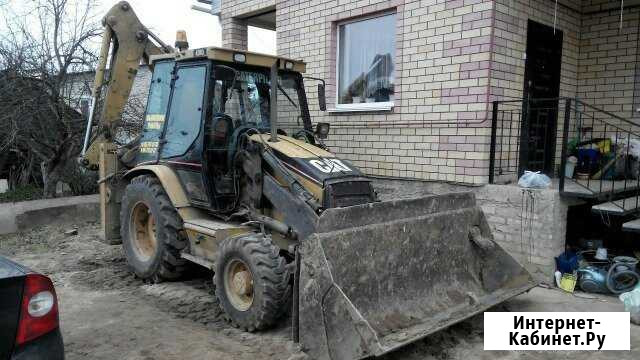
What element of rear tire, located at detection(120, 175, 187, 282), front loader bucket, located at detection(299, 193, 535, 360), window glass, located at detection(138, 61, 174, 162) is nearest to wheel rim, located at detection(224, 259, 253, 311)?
front loader bucket, located at detection(299, 193, 535, 360)

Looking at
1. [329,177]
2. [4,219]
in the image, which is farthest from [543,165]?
[4,219]

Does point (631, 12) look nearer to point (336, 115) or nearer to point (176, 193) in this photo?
point (336, 115)

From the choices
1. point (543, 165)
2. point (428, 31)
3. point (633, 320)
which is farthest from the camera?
point (543, 165)

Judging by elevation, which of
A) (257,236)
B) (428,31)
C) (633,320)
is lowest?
(633,320)

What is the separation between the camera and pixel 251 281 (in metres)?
4.18

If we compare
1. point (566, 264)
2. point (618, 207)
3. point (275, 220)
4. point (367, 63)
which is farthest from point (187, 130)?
point (618, 207)

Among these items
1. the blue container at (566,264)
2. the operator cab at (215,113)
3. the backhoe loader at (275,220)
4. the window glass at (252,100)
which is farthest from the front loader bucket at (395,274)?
the window glass at (252,100)

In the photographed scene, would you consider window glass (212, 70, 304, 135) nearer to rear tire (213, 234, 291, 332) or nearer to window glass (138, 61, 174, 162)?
window glass (138, 61, 174, 162)

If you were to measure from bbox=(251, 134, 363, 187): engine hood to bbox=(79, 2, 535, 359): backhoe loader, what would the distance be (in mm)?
18

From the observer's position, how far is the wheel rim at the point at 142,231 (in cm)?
567

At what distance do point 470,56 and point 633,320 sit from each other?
326 cm

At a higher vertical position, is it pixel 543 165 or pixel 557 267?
pixel 543 165

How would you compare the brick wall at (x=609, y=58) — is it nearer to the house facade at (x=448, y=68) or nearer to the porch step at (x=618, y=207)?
the house facade at (x=448, y=68)

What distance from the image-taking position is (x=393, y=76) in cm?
693
